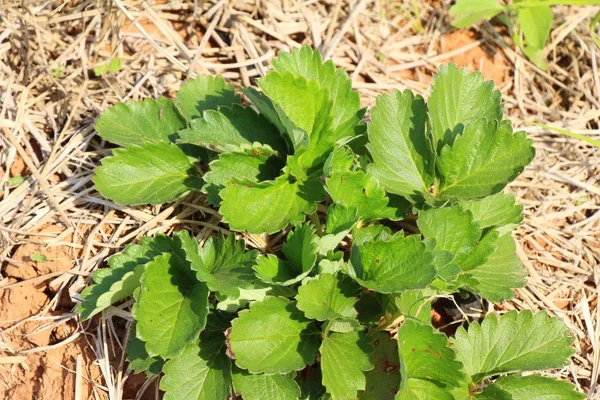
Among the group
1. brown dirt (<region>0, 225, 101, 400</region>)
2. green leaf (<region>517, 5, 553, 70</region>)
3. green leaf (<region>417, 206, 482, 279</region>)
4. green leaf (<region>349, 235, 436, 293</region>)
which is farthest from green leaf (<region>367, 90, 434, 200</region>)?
brown dirt (<region>0, 225, 101, 400</region>)

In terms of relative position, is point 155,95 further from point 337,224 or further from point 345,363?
point 345,363

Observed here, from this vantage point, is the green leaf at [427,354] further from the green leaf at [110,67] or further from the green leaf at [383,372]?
the green leaf at [110,67]

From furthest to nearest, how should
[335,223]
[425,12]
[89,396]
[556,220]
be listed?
1. [425,12]
2. [556,220]
3. [89,396]
4. [335,223]

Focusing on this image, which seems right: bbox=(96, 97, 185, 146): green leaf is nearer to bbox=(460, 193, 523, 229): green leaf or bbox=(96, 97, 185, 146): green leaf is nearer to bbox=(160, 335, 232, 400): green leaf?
bbox=(160, 335, 232, 400): green leaf

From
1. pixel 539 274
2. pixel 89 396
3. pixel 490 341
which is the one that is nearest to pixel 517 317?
pixel 490 341

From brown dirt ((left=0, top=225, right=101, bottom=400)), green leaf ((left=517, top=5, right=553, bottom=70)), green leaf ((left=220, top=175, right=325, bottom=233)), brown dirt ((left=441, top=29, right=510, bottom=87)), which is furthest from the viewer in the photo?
brown dirt ((left=441, top=29, right=510, bottom=87))

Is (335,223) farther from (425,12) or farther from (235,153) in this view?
(425,12)
